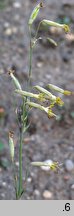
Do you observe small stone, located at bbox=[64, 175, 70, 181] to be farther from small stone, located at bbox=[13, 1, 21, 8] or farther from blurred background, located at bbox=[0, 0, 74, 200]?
small stone, located at bbox=[13, 1, 21, 8]

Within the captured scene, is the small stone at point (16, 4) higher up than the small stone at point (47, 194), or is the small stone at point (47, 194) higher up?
the small stone at point (16, 4)

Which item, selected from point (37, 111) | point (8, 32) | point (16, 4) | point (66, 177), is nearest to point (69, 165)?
point (66, 177)

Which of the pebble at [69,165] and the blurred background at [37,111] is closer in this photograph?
the blurred background at [37,111]

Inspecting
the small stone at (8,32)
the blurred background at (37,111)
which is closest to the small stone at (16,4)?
the blurred background at (37,111)

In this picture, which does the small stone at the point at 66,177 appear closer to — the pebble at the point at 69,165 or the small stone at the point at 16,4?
the pebble at the point at 69,165

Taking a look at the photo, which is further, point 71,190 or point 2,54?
point 2,54
